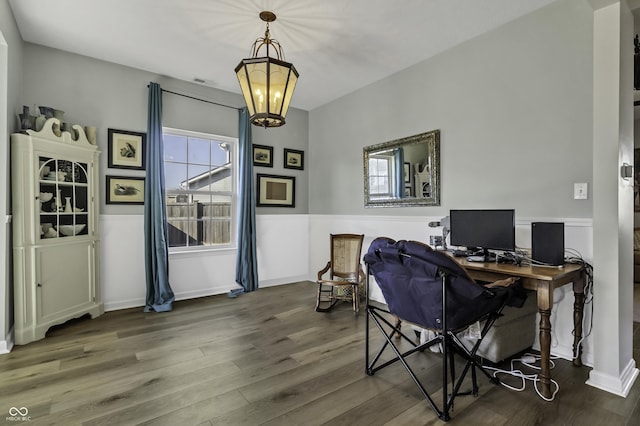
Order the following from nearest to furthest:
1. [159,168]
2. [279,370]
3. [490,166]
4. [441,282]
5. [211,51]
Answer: [441,282] < [279,370] < [490,166] < [211,51] < [159,168]

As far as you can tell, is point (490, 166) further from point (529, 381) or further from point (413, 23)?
point (529, 381)

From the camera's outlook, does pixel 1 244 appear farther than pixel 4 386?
Yes

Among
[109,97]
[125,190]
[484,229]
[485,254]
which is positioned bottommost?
[485,254]

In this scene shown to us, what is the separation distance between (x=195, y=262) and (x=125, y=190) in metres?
1.23

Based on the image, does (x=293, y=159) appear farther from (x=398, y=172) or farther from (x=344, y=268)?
(x=344, y=268)

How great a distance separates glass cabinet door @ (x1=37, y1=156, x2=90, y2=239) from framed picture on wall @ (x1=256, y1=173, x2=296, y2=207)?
6.97 ft

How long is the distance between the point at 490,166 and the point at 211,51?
3065 millimetres

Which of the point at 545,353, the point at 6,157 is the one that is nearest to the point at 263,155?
the point at 6,157

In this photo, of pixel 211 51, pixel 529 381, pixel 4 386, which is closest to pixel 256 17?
pixel 211 51

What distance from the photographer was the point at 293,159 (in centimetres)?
521

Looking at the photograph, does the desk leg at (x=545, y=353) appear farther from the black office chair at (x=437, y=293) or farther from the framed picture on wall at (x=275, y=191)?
the framed picture on wall at (x=275, y=191)

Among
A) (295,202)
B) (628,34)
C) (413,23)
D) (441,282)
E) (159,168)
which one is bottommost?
(441,282)

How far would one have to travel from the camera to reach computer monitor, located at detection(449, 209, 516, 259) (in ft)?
8.32

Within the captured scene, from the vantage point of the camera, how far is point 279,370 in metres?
2.34
